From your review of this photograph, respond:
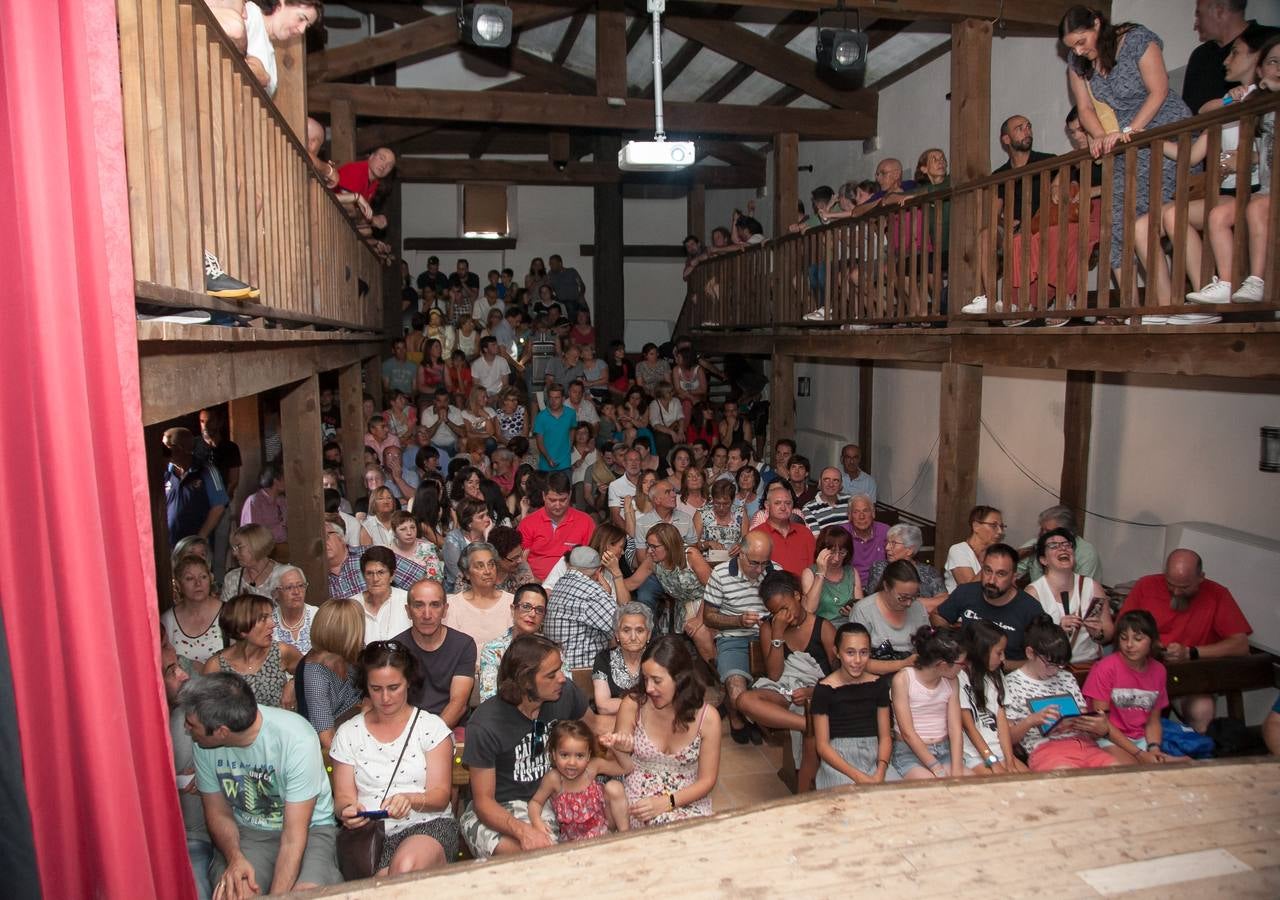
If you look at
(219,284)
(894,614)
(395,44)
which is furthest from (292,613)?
(395,44)

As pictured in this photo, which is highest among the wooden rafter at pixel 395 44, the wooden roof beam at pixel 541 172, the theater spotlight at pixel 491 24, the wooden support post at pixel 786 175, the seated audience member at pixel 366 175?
the wooden rafter at pixel 395 44

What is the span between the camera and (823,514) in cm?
745

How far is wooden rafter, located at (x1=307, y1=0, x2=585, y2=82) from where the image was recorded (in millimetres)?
10203

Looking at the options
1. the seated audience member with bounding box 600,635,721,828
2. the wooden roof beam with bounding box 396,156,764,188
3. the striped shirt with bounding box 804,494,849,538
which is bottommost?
the seated audience member with bounding box 600,635,721,828

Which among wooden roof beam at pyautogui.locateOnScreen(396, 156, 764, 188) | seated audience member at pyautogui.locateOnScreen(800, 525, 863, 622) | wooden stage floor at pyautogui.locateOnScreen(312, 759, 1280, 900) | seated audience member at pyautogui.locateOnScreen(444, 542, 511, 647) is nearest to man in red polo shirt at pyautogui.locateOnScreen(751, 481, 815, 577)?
seated audience member at pyautogui.locateOnScreen(800, 525, 863, 622)

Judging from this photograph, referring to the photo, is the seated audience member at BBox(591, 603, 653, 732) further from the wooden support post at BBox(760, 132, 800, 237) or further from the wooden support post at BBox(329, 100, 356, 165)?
the wooden support post at BBox(760, 132, 800, 237)

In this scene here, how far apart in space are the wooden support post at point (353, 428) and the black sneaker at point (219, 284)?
620cm

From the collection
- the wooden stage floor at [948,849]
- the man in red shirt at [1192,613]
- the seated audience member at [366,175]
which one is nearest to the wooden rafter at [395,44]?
the seated audience member at [366,175]

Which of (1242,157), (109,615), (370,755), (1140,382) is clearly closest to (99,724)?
(109,615)

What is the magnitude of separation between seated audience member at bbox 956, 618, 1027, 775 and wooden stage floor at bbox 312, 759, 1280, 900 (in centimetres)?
186

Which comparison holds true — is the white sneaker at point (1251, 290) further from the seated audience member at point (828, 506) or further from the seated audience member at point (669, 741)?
the seated audience member at point (828, 506)

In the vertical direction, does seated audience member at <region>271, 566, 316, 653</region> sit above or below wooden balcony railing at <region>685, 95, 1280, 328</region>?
below

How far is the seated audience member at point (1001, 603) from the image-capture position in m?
4.90

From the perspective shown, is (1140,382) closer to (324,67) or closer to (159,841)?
(159,841)
